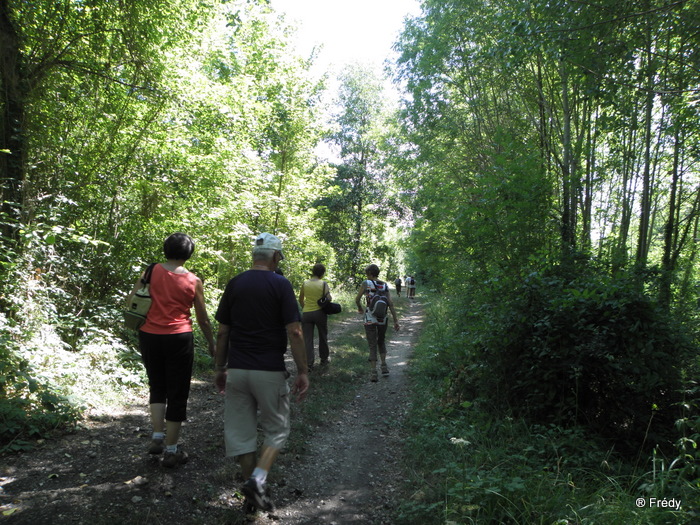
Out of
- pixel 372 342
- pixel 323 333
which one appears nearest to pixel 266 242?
pixel 323 333

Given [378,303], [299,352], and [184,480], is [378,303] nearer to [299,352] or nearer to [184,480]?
[299,352]

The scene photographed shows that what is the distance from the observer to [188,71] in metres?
8.25

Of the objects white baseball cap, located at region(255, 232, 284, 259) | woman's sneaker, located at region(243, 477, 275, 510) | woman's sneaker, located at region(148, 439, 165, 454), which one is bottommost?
woman's sneaker, located at region(148, 439, 165, 454)

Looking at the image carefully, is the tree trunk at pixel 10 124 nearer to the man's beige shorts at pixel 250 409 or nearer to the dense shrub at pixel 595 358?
the man's beige shorts at pixel 250 409

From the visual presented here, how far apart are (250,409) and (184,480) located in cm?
110

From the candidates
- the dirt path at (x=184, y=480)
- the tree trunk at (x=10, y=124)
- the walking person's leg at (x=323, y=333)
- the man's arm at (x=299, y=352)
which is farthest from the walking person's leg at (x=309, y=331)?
the tree trunk at (x=10, y=124)

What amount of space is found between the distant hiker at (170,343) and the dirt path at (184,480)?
362mm

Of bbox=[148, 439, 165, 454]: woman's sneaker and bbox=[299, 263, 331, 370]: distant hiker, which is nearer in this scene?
bbox=[148, 439, 165, 454]: woman's sneaker

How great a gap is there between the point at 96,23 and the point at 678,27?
8.14 metres

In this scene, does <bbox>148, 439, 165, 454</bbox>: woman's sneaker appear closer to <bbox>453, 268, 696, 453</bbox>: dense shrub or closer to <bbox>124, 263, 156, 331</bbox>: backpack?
<bbox>124, 263, 156, 331</bbox>: backpack

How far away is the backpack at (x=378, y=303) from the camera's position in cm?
768

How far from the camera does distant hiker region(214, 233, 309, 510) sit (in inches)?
126

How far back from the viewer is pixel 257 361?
3197mm

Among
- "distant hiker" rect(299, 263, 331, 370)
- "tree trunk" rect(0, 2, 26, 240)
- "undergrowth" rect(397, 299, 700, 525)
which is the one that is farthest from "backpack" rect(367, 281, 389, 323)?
"tree trunk" rect(0, 2, 26, 240)
